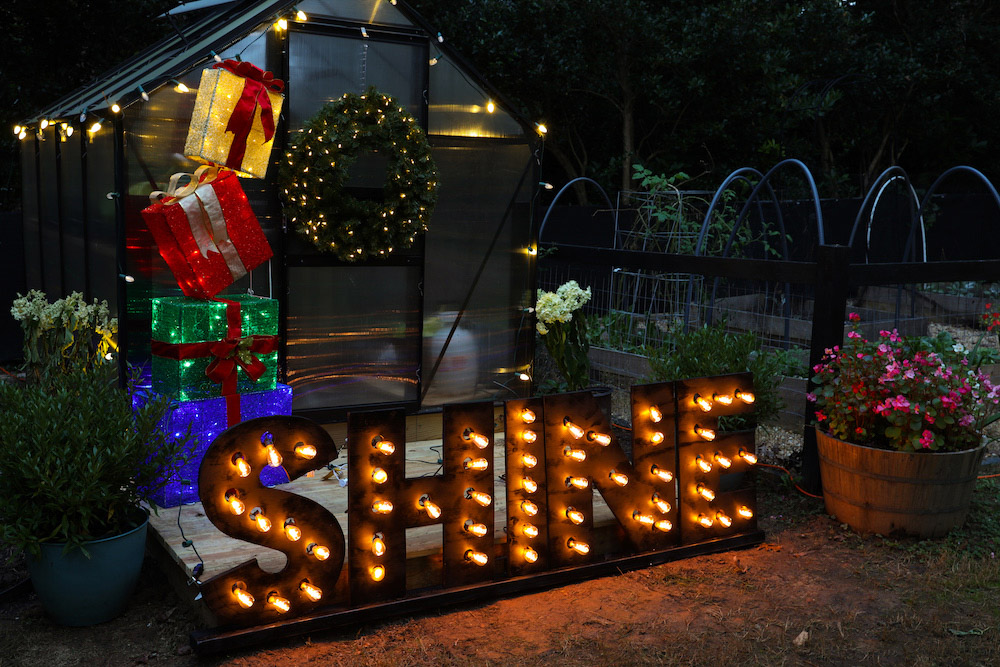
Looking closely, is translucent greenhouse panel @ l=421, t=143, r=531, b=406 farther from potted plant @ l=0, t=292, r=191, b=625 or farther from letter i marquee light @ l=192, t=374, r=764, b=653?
potted plant @ l=0, t=292, r=191, b=625

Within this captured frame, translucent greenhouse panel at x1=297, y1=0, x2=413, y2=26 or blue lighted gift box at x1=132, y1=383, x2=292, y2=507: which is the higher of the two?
translucent greenhouse panel at x1=297, y1=0, x2=413, y2=26

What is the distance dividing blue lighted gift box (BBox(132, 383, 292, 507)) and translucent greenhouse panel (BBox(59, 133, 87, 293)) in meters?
2.13

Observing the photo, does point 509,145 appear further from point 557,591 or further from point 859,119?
point 859,119

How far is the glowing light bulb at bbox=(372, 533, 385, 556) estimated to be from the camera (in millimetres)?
3617

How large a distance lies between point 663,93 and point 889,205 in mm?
4017

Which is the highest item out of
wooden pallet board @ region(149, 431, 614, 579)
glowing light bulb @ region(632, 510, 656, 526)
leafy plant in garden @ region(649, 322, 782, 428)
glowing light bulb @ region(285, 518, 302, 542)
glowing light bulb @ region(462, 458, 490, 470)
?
leafy plant in garden @ region(649, 322, 782, 428)

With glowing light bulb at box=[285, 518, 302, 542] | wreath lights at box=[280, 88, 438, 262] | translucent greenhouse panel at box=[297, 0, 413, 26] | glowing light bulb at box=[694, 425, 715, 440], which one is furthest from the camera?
translucent greenhouse panel at box=[297, 0, 413, 26]

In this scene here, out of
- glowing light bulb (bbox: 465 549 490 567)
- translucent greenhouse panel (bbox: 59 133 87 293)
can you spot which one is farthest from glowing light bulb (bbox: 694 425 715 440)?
translucent greenhouse panel (bbox: 59 133 87 293)

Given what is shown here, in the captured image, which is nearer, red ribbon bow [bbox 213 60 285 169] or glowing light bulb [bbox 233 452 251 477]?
glowing light bulb [bbox 233 452 251 477]

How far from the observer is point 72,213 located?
6.63 metres

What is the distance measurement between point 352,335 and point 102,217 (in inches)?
72.1

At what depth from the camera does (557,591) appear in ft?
13.1

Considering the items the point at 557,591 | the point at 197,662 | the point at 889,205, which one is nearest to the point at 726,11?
the point at 889,205

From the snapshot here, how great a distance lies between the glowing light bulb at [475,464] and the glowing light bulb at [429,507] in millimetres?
219
